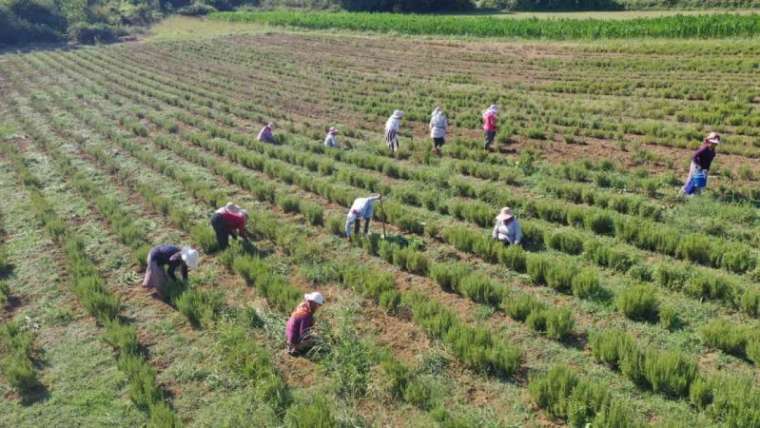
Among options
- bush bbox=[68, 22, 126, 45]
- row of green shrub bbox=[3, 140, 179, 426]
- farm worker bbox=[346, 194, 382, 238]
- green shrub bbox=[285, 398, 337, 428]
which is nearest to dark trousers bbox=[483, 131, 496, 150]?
farm worker bbox=[346, 194, 382, 238]

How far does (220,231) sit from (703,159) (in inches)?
360

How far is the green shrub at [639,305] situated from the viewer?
312 inches

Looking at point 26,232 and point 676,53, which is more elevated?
point 676,53

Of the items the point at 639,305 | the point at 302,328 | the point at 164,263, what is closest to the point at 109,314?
the point at 164,263

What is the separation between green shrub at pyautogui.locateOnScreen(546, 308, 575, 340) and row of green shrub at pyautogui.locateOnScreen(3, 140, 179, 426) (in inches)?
181

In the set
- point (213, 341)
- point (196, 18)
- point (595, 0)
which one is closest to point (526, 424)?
point (213, 341)

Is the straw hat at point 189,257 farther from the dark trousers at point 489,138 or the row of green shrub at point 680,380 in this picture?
the dark trousers at point 489,138

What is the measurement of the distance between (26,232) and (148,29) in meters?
56.0

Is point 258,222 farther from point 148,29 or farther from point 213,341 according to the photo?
point 148,29

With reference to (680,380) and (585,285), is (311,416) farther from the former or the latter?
(585,285)

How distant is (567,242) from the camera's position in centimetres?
1010

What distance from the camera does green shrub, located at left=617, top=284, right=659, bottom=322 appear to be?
26.0ft

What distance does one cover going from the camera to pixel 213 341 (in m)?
8.30

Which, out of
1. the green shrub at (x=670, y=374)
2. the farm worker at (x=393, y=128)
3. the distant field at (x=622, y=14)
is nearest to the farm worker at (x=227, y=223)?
the farm worker at (x=393, y=128)
